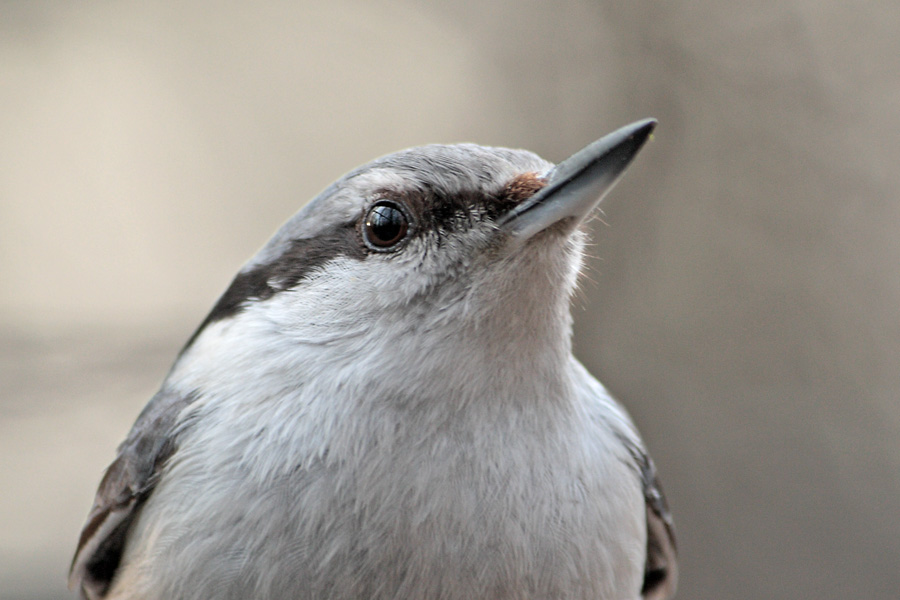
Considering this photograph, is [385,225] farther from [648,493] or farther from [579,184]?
[648,493]

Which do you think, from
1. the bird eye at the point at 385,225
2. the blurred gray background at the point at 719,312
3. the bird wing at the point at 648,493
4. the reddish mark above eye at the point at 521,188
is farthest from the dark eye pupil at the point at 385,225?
the blurred gray background at the point at 719,312

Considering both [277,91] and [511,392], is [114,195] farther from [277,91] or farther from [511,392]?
[511,392]

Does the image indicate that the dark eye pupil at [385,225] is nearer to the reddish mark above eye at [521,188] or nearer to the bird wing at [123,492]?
the reddish mark above eye at [521,188]

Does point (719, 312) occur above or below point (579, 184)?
below

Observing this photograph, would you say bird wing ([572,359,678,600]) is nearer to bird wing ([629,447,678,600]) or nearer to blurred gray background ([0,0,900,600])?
bird wing ([629,447,678,600])

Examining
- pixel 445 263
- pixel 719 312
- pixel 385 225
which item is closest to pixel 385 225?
pixel 385 225

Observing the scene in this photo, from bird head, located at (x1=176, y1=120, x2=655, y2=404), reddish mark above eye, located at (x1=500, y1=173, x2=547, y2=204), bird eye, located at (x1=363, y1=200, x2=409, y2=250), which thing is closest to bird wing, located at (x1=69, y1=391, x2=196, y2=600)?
bird head, located at (x1=176, y1=120, x2=655, y2=404)

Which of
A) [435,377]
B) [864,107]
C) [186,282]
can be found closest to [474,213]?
[435,377]
